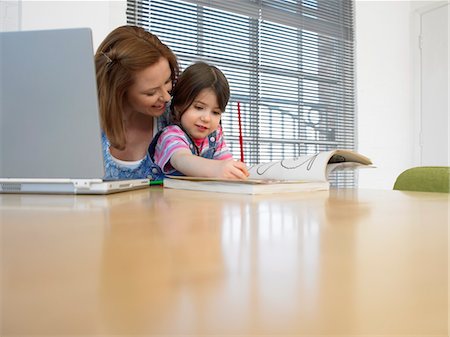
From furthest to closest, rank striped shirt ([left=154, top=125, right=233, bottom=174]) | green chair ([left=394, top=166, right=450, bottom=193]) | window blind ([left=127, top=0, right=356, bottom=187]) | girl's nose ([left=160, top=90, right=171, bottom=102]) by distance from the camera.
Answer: window blind ([left=127, top=0, right=356, bottom=187]), girl's nose ([left=160, top=90, right=171, bottom=102]), striped shirt ([left=154, top=125, right=233, bottom=174]), green chair ([left=394, top=166, right=450, bottom=193])

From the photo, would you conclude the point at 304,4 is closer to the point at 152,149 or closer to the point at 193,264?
the point at 152,149

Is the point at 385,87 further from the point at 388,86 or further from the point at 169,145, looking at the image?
the point at 169,145

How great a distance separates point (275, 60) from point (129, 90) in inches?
77.4

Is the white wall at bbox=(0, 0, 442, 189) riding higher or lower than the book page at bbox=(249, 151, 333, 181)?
higher

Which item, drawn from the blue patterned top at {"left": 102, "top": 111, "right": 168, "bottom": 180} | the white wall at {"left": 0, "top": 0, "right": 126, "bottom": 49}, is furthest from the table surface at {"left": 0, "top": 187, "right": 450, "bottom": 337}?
the white wall at {"left": 0, "top": 0, "right": 126, "bottom": 49}

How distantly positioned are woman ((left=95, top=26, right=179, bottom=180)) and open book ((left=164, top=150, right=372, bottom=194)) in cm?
32

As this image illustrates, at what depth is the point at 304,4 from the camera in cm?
299

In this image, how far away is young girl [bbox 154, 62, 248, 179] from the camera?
1.02 meters

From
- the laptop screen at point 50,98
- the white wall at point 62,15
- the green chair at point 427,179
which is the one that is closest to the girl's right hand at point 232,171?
the laptop screen at point 50,98

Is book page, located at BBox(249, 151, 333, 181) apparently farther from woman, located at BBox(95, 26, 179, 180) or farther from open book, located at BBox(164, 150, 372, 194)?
woman, located at BBox(95, 26, 179, 180)

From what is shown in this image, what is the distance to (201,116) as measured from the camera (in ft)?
3.77

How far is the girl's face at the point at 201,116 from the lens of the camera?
45.1 inches

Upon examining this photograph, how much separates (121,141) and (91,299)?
1002 millimetres

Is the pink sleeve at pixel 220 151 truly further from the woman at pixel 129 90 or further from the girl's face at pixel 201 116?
the woman at pixel 129 90
